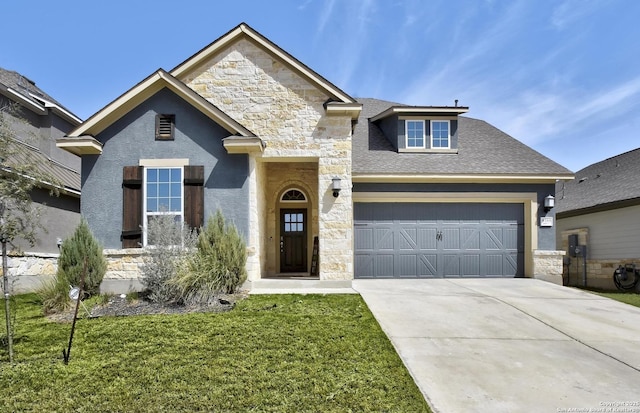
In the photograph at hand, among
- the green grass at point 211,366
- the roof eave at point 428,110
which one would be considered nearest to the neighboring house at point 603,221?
the roof eave at point 428,110

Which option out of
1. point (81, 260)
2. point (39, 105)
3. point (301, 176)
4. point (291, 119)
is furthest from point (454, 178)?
point (39, 105)

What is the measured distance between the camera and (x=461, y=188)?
1165 cm

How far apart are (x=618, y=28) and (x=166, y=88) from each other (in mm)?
11020

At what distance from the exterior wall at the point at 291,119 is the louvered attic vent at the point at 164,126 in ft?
4.19

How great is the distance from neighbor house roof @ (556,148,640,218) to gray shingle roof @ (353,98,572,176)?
3033 mm

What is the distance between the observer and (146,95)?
31.1 feet

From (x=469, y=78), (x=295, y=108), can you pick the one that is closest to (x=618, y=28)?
(x=469, y=78)

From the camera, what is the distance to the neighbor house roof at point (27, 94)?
13.6 metres

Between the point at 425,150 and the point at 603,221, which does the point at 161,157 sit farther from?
the point at 603,221

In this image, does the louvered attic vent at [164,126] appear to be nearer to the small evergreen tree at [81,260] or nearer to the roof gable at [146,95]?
the roof gable at [146,95]

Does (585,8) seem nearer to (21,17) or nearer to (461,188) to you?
(461,188)

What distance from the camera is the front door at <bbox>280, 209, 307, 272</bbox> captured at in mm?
12727

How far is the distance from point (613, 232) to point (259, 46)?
13186 mm

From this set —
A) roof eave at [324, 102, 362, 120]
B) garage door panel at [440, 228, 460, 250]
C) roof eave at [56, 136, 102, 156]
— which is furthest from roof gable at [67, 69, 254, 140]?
garage door panel at [440, 228, 460, 250]
